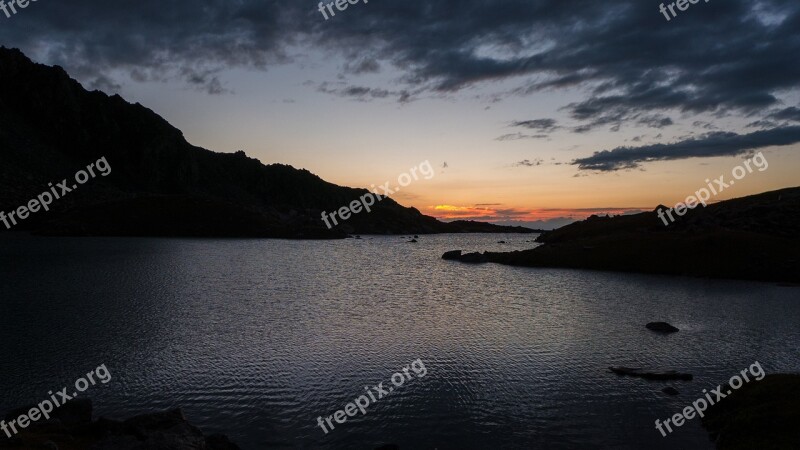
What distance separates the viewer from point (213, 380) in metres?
30.4

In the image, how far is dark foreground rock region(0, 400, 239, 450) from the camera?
17.9m

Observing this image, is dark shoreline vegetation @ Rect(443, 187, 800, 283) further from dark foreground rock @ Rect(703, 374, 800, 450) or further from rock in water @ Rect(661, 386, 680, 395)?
dark foreground rock @ Rect(703, 374, 800, 450)

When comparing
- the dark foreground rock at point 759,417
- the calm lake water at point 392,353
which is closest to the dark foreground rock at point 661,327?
the calm lake water at point 392,353

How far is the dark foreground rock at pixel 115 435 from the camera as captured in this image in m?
17.9

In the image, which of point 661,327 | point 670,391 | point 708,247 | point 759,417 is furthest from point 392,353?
point 708,247

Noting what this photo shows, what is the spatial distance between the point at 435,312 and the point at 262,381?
3047 cm

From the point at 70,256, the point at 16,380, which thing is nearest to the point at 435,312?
the point at 16,380

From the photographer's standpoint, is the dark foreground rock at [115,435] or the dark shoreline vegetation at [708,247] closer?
the dark foreground rock at [115,435]

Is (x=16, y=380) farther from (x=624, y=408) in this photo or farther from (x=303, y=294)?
(x=303, y=294)

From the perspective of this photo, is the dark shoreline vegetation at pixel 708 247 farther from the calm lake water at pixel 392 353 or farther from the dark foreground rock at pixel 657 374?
the dark foreground rock at pixel 657 374

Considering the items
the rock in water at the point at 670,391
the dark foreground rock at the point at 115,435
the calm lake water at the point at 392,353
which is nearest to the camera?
the dark foreground rock at the point at 115,435

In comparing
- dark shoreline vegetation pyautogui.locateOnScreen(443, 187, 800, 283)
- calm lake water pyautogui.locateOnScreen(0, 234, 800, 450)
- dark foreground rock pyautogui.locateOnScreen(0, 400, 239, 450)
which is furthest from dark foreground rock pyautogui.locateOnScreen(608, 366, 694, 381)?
dark shoreline vegetation pyautogui.locateOnScreen(443, 187, 800, 283)

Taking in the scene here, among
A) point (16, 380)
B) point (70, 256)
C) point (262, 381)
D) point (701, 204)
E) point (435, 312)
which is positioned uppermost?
point (70, 256)

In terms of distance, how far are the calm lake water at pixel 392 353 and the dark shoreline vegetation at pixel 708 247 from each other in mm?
19267
